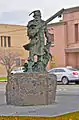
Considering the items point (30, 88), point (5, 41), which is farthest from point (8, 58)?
point (30, 88)

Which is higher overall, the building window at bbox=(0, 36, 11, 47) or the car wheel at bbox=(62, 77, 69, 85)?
the building window at bbox=(0, 36, 11, 47)

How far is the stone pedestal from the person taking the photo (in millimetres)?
13781

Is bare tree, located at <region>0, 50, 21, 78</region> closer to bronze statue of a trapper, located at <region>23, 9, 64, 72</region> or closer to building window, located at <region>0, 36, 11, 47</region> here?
building window, located at <region>0, 36, 11, 47</region>

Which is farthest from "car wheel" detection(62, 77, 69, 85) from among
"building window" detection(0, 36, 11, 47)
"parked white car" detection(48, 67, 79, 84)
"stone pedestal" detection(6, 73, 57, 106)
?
"building window" detection(0, 36, 11, 47)

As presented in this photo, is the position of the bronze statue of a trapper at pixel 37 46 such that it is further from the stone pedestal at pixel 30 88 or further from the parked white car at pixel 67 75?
the parked white car at pixel 67 75

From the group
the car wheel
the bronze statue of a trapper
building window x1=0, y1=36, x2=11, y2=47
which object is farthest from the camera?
building window x1=0, y1=36, x2=11, y2=47

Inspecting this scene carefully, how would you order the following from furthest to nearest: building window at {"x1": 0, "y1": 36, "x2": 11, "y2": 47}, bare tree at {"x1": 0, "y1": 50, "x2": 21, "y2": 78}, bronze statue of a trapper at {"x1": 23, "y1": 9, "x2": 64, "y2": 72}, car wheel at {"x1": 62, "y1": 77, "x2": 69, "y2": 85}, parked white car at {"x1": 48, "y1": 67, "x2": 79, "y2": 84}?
building window at {"x1": 0, "y1": 36, "x2": 11, "y2": 47}
bare tree at {"x1": 0, "y1": 50, "x2": 21, "y2": 78}
car wheel at {"x1": 62, "y1": 77, "x2": 69, "y2": 85}
parked white car at {"x1": 48, "y1": 67, "x2": 79, "y2": 84}
bronze statue of a trapper at {"x1": 23, "y1": 9, "x2": 64, "y2": 72}

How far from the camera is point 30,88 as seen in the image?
13.8 meters

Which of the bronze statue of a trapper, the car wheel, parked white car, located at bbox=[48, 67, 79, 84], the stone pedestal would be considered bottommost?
the car wheel

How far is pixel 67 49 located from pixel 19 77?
2733cm

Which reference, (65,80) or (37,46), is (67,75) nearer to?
(65,80)

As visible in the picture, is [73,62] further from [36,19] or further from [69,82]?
[36,19]

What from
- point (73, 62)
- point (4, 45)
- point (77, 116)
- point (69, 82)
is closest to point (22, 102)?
point (77, 116)

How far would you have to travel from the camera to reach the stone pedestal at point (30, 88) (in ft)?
45.2
